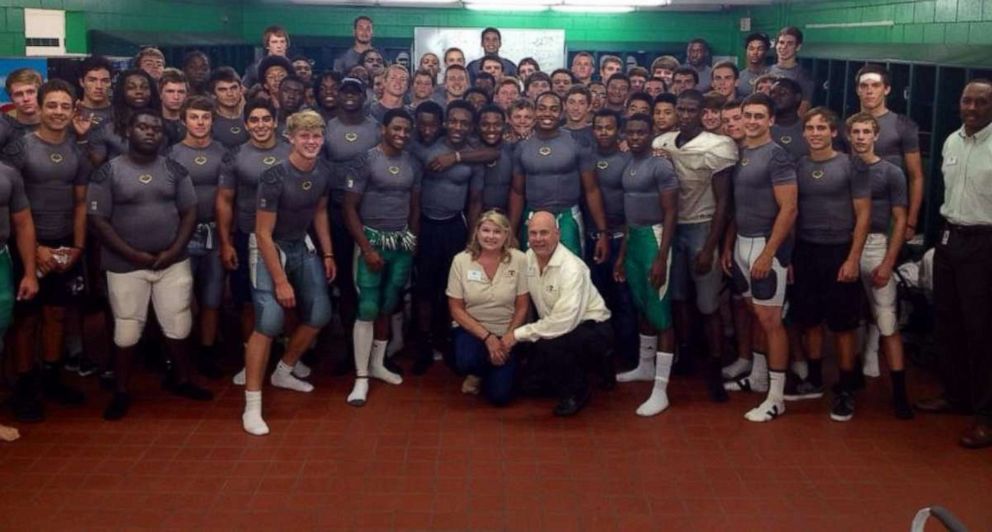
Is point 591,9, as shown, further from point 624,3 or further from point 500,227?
point 500,227

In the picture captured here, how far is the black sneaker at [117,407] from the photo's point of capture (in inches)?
191

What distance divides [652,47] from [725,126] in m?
8.49

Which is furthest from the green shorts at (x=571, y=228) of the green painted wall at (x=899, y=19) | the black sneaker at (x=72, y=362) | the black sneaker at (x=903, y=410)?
the green painted wall at (x=899, y=19)

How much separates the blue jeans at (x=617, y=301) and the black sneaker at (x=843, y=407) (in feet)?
4.01

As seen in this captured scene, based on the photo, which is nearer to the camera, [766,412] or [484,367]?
[766,412]

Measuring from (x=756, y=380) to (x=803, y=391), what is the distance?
0.83 feet

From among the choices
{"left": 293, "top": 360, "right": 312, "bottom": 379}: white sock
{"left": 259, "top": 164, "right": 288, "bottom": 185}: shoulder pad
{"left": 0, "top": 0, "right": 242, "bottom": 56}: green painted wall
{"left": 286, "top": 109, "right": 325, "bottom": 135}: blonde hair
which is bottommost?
{"left": 293, "top": 360, "right": 312, "bottom": 379}: white sock

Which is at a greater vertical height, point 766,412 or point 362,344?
point 362,344

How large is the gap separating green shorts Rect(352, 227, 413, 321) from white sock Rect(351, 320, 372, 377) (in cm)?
4

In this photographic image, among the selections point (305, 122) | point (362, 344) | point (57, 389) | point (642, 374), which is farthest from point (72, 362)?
point (642, 374)

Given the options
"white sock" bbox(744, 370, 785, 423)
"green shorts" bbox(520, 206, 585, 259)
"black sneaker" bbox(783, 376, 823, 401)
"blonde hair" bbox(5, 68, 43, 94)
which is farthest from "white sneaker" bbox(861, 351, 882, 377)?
"blonde hair" bbox(5, 68, 43, 94)

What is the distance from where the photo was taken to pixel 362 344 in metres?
5.30

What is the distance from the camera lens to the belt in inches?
182

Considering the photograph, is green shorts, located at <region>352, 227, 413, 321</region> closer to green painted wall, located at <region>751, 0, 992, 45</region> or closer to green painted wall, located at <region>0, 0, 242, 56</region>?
green painted wall, located at <region>0, 0, 242, 56</region>
